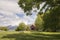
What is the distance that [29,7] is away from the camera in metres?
28.7

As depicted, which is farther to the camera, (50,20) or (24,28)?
(24,28)

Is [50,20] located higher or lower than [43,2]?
lower

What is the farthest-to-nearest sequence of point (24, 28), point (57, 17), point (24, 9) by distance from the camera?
point (24, 28) < point (24, 9) < point (57, 17)

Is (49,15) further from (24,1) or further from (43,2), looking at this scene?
(24,1)

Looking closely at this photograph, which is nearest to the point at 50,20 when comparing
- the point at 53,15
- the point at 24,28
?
the point at 53,15

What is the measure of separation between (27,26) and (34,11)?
61.5 metres

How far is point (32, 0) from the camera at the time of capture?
89.6 feet

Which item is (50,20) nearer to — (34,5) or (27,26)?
(34,5)

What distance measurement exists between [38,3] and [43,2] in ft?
3.51

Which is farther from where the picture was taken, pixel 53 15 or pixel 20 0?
pixel 20 0

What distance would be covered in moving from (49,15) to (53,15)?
0.85 metres

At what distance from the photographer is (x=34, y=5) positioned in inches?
1133

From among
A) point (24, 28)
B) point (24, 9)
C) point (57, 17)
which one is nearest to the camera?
point (57, 17)

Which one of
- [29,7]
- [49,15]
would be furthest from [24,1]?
[49,15]
